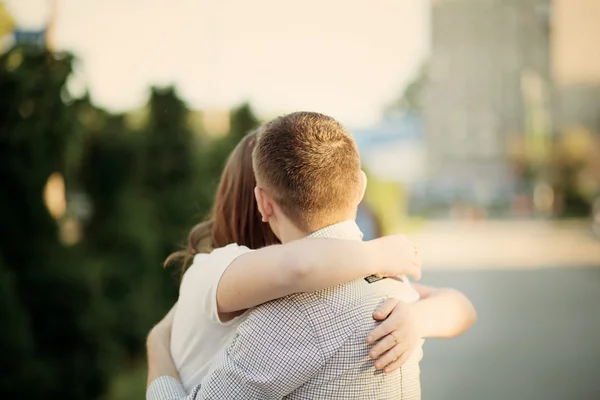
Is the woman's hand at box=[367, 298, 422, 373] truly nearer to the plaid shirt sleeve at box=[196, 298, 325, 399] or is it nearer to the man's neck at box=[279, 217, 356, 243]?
the plaid shirt sleeve at box=[196, 298, 325, 399]

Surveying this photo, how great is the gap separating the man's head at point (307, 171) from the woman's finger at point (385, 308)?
10.0 inches

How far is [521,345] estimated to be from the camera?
29.6 feet

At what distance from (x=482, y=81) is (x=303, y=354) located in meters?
68.0

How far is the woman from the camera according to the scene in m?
1.62

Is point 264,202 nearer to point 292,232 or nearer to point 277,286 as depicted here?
point 292,232

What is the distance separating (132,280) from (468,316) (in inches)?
256

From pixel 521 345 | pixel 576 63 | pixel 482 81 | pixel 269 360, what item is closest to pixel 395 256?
pixel 269 360

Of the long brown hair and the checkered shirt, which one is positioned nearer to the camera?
the checkered shirt

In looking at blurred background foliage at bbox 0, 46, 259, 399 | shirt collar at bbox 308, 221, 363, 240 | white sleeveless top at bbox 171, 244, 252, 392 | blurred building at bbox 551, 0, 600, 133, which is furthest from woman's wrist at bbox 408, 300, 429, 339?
blurred building at bbox 551, 0, 600, 133

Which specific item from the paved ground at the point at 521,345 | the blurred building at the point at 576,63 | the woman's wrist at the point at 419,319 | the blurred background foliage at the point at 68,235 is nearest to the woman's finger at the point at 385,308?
the woman's wrist at the point at 419,319

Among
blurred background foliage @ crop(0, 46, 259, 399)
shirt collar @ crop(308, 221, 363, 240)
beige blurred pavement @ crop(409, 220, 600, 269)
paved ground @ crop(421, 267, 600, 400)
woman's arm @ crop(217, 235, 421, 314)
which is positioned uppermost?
shirt collar @ crop(308, 221, 363, 240)

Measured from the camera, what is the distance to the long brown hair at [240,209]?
2320 mm

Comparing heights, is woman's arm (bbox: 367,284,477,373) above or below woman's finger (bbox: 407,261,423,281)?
below

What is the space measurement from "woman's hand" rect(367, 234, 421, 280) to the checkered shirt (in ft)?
0.49
